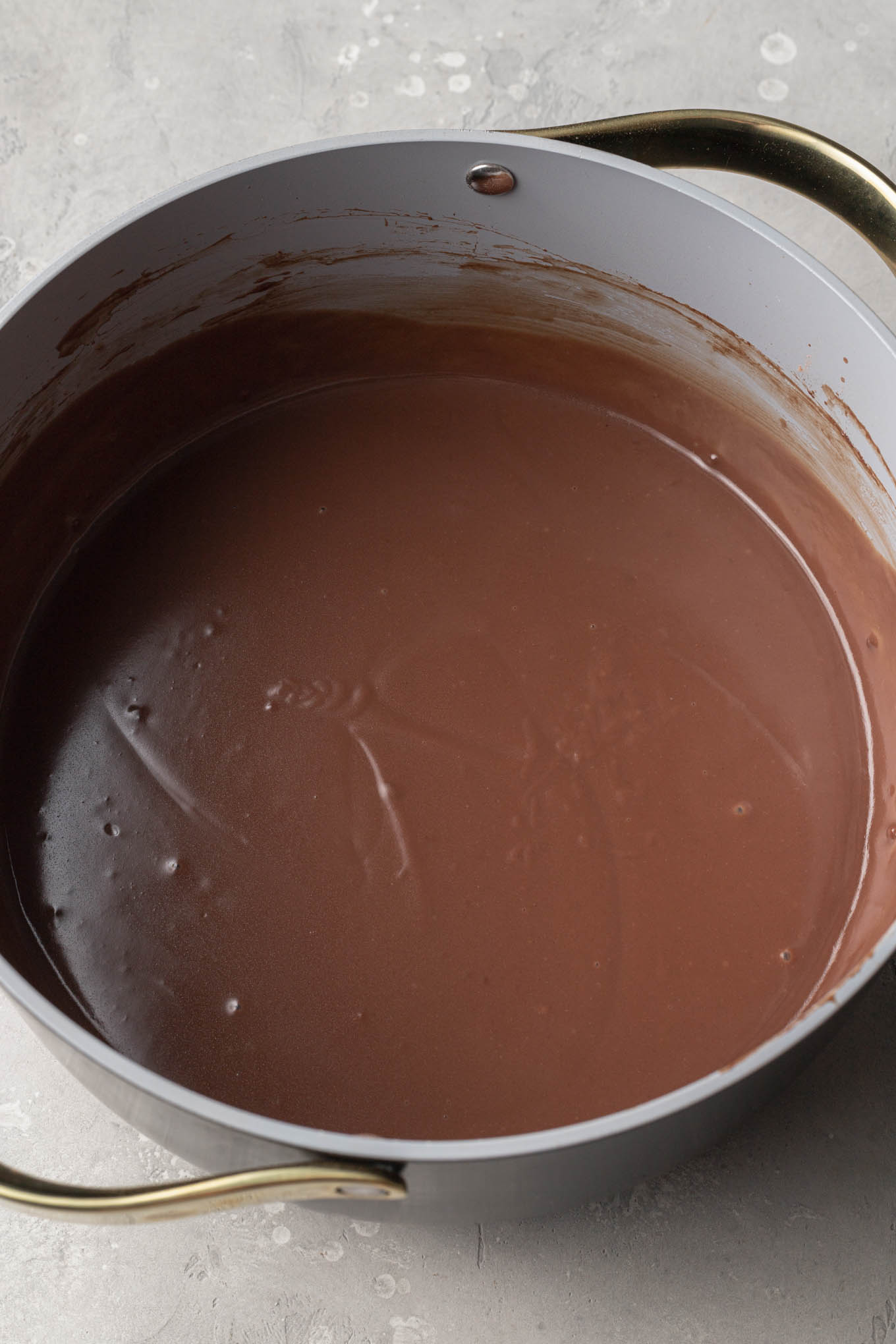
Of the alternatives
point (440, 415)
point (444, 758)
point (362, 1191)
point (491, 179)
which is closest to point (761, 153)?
point (491, 179)

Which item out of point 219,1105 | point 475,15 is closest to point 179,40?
point 475,15

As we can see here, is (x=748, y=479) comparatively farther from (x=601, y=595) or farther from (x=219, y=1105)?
(x=219, y=1105)

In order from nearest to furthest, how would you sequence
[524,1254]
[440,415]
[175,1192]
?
[175,1192], [524,1254], [440,415]

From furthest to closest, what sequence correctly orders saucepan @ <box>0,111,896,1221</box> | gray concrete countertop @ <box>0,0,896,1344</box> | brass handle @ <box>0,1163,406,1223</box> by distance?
gray concrete countertop @ <box>0,0,896,1344</box> → saucepan @ <box>0,111,896,1221</box> → brass handle @ <box>0,1163,406,1223</box>

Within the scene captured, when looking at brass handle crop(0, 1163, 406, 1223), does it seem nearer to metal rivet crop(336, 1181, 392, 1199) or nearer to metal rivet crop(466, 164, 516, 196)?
metal rivet crop(336, 1181, 392, 1199)

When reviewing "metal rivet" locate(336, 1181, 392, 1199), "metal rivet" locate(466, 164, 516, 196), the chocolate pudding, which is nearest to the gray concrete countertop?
the chocolate pudding

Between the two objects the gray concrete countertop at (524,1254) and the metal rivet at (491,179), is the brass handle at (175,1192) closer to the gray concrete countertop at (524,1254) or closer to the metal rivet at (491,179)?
the gray concrete countertop at (524,1254)

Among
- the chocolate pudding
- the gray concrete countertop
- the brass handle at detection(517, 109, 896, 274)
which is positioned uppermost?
the brass handle at detection(517, 109, 896, 274)

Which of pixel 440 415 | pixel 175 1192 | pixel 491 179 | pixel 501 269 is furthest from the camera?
pixel 440 415

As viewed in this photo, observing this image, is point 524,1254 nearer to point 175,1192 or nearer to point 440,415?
point 175,1192
